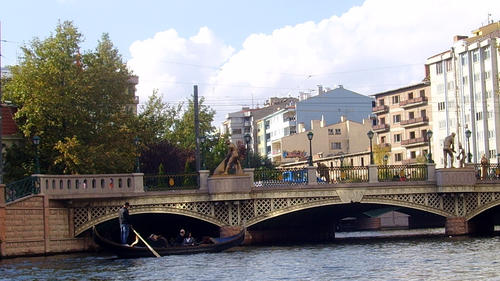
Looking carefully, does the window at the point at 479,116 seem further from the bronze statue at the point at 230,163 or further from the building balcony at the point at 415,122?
the bronze statue at the point at 230,163

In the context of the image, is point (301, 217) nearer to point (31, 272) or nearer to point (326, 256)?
point (326, 256)

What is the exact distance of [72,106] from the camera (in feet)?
209

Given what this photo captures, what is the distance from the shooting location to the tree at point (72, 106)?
62.1 m

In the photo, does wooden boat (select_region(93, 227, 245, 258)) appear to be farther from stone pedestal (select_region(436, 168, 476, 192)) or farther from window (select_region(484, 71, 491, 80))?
window (select_region(484, 71, 491, 80))

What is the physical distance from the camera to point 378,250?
50.8 m

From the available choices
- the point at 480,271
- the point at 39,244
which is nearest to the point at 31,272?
the point at 39,244

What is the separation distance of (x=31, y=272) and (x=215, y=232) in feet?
94.0

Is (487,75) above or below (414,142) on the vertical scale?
above

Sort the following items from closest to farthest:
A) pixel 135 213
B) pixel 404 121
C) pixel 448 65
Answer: pixel 135 213 → pixel 448 65 → pixel 404 121

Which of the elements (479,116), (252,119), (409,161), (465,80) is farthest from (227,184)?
(252,119)

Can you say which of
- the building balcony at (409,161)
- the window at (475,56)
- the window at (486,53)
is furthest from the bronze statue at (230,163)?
the building balcony at (409,161)

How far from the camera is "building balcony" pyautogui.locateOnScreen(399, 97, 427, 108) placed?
12306 centimetres

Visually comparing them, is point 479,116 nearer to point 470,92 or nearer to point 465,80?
point 470,92

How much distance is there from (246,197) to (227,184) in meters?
1.30
